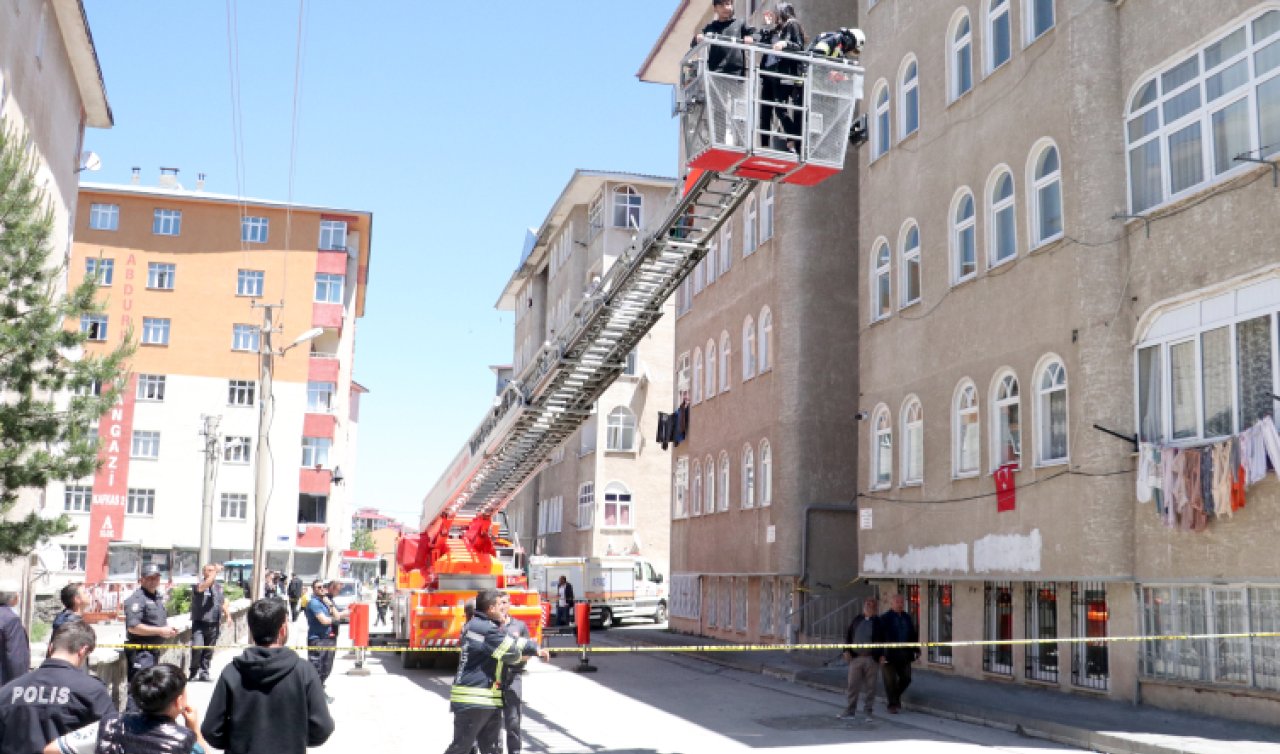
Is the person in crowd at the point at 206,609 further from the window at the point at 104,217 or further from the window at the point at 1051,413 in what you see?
the window at the point at 104,217

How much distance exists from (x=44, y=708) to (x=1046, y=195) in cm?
1613

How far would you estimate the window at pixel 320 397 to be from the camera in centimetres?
6278

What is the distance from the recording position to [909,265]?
2341 centimetres

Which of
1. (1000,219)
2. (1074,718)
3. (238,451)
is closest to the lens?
(1074,718)

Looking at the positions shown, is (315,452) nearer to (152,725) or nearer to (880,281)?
(880,281)

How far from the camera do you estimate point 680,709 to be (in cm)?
1686

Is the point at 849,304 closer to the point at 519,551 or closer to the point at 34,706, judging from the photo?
the point at 519,551

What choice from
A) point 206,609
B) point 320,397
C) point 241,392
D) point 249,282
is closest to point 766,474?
point 206,609

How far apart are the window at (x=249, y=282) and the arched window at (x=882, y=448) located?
45588 millimetres

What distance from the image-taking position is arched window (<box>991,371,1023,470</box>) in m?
19.3

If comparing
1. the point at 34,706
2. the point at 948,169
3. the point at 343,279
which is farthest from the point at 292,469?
Result: the point at 34,706

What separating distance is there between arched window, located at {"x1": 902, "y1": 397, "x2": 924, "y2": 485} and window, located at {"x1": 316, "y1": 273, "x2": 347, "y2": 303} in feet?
150

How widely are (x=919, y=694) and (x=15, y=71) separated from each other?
64.0 ft

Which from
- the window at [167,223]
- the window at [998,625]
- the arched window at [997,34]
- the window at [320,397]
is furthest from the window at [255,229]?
the window at [998,625]
